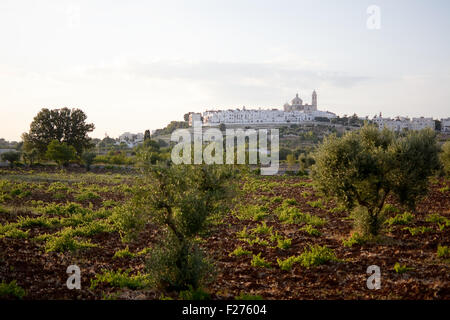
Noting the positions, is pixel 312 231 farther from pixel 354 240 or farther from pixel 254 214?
pixel 254 214

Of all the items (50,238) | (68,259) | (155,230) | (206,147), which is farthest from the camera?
(155,230)

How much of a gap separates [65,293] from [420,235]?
16135 mm

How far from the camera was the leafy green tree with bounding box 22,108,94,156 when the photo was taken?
75312mm

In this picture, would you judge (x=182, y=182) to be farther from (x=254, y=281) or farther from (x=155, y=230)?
(x=155, y=230)

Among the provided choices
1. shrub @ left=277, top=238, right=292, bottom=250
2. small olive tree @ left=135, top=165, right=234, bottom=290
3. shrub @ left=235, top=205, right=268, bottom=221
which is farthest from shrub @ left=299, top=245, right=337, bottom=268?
shrub @ left=235, top=205, right=268, bottom=221

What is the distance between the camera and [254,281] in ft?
38.3

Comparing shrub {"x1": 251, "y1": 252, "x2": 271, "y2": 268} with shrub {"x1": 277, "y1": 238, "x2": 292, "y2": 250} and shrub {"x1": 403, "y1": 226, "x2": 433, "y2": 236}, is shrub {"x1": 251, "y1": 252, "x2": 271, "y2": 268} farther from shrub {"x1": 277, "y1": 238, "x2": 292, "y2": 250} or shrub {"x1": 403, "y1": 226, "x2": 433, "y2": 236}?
shrub {"x1": 403, "y1": 226, "x2": 433, "y2": 236}

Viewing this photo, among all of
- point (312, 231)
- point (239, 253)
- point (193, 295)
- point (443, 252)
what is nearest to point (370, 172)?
point (312, 231)

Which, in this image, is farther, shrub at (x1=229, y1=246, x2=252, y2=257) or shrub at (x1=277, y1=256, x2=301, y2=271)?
shrub at (x1=229, y1=246, x2=252, y2=257)

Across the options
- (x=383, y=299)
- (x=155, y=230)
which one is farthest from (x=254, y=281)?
(x=155, y=230)

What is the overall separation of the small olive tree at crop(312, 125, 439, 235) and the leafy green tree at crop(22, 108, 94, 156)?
245ft

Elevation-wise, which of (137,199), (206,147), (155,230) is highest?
(206,147)

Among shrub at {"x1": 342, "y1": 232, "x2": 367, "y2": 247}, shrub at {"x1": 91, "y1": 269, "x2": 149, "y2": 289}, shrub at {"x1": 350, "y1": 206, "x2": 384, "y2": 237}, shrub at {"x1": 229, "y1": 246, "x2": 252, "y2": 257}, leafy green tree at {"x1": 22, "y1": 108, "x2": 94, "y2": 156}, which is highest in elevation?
leafy green tree at {"x1": 22, "y1": 108, "x2": 94, "y2": 156}

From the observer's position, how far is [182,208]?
9.73 metres
